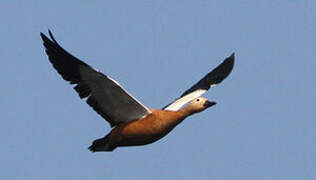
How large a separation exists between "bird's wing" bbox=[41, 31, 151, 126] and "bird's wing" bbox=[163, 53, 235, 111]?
2.21 meters

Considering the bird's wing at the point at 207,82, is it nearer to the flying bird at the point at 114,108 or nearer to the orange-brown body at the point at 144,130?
the flying bird at the point at 114,108

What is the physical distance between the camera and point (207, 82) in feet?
65.3

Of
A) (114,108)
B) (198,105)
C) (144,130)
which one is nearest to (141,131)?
(144,130)

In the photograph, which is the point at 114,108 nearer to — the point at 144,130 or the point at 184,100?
the point at 144,130

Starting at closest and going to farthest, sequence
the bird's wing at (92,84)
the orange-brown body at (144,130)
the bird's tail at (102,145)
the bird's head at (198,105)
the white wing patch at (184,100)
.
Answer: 1. the bird's wing at (92,84)
2. the orange-brown body at (144,130)
3. the bird's tail at (102,145)
4. the bird's head at (198,105)
5. the white wing patch at (184,100)

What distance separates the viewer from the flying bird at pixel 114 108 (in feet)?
51.9

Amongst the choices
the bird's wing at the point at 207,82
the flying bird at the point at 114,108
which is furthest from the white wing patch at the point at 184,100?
the flying bird at the point at 114,108

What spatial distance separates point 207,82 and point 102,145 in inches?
170

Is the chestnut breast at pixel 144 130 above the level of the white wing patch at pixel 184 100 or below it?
below

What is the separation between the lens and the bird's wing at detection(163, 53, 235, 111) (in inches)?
733

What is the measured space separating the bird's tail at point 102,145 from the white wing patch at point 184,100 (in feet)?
6.74

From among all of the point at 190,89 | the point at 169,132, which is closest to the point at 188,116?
the point at 169,132

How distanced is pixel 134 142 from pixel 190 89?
417cm

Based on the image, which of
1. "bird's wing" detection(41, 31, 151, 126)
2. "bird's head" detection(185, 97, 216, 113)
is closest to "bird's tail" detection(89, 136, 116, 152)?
"bird's wing" detection(41, 31, 151, 126)
